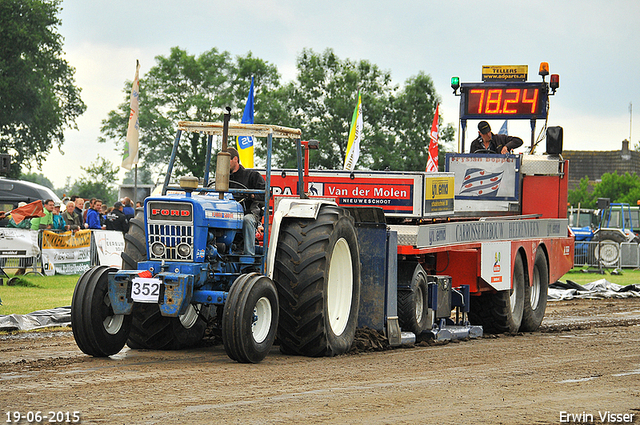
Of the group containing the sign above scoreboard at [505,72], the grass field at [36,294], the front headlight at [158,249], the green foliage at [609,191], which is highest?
the sign above scoreboard at [505,72]

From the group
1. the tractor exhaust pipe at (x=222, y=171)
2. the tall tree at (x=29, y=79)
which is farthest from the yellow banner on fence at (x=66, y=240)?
the tall tree at (x=29, y=79)

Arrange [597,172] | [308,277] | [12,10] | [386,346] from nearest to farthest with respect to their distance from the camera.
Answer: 1. [308,277]
2. [386,346]
3. [12,10]
4. [597,172]

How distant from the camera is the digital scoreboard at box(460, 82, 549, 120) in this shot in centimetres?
1464

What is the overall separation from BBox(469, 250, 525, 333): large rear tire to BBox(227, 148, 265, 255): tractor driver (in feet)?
15.0

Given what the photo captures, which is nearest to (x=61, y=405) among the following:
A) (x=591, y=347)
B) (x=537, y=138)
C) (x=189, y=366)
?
(x=189, y=366)

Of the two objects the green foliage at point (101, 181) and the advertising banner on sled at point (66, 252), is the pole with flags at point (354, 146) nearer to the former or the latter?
the advertising banner on sled at point (66, 252)

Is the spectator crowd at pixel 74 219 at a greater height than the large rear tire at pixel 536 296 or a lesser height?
greater

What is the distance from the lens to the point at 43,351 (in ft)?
29.2

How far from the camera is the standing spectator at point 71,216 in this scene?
19562 mm

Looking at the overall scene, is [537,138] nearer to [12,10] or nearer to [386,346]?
Answer: [386,346]

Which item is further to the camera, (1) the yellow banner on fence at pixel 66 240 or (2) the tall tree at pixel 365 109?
(2) the tall tree at pixel 365 109

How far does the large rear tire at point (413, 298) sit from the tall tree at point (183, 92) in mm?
42506

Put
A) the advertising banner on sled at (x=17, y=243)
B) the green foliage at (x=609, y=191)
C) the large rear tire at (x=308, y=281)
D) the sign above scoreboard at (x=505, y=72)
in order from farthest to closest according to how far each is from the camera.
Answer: the green foliage at (x=609, y=191), the advertising banner on sled at (x=17, y=243), the sign above scoreboard at (x=505, y=72), the large rear tire at (x=308, y=281)

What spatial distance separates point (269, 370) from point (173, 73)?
49023mm
